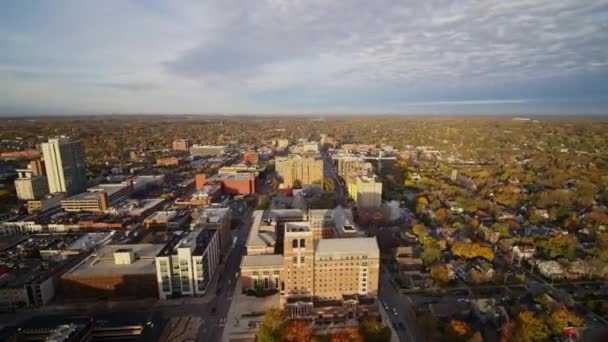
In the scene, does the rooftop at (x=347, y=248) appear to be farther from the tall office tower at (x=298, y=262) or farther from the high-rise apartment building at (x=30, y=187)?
the high-rise apartment building at (x=30, y=187)

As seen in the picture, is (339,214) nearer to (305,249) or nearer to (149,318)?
(305,249)

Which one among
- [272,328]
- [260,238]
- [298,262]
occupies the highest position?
[298,262]

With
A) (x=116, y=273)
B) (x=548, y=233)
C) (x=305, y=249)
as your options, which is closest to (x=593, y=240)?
(x=548, y=233)

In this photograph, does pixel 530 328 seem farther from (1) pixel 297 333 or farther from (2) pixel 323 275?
(1) pixel 297 333

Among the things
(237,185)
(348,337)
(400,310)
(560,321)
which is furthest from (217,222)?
(560,321)

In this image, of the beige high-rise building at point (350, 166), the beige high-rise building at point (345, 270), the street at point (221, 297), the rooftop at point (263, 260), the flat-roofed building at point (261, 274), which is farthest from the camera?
the beige high-rise building at point (350, 166)

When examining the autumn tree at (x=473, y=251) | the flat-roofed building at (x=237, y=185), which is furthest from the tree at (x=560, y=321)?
the flat-roofed building at (x=237, y=185)
